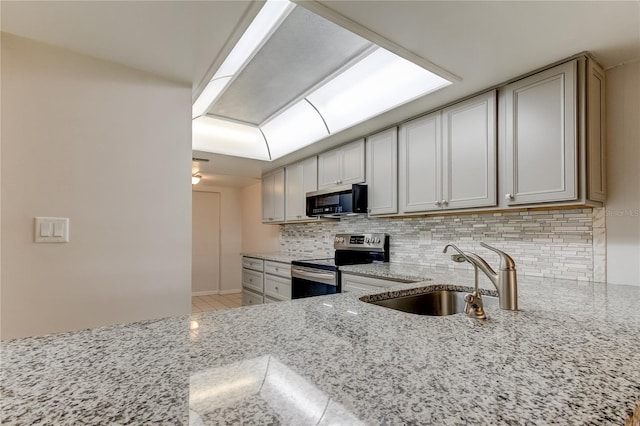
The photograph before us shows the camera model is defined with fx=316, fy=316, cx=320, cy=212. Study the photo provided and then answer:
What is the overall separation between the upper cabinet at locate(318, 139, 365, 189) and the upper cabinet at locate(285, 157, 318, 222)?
145 millimetres

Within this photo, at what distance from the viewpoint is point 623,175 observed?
1.75 m

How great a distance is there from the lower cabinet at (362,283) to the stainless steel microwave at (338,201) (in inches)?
24.6

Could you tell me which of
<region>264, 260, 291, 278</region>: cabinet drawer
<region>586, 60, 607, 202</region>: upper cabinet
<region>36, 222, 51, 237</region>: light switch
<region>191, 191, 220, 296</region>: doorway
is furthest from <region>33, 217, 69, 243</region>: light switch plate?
<region>191, 191, 220, 296</region>: doorway

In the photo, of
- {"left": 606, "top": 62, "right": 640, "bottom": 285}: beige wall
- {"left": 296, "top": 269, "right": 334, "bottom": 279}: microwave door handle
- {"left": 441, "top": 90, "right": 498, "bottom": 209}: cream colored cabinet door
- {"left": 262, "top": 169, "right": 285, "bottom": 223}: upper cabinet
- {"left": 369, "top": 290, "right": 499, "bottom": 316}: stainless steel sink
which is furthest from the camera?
{"left": 262, "top": 169, "right": 285, "bottom": 223}: upper cabinet

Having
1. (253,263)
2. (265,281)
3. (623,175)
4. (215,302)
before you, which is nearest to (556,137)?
(623,175)

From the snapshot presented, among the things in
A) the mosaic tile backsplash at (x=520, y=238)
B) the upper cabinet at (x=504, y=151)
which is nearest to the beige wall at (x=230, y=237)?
the mosaic tile backsplash at (x=520, y=238)

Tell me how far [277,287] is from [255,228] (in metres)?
2.25

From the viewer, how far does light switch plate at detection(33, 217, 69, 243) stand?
156 cm

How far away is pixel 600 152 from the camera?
175cm

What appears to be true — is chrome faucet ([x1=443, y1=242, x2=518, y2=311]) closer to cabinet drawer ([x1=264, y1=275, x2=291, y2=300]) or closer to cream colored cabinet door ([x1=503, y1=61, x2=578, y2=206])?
Answer: cream colored cabinet door ([x1=503, y1=61, x2=578, y2=206])

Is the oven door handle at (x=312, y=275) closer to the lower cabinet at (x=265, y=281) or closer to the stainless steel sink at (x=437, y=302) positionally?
the lower cabinet at (x=265, y=281)

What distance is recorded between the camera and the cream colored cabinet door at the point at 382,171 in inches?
105

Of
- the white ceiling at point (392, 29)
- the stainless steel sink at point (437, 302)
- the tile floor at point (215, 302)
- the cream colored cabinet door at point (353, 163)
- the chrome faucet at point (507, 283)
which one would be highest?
the white ceiling at point (392, 29)

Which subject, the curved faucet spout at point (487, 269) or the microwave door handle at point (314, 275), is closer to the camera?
the curved faucet spout at point (487, 269)
